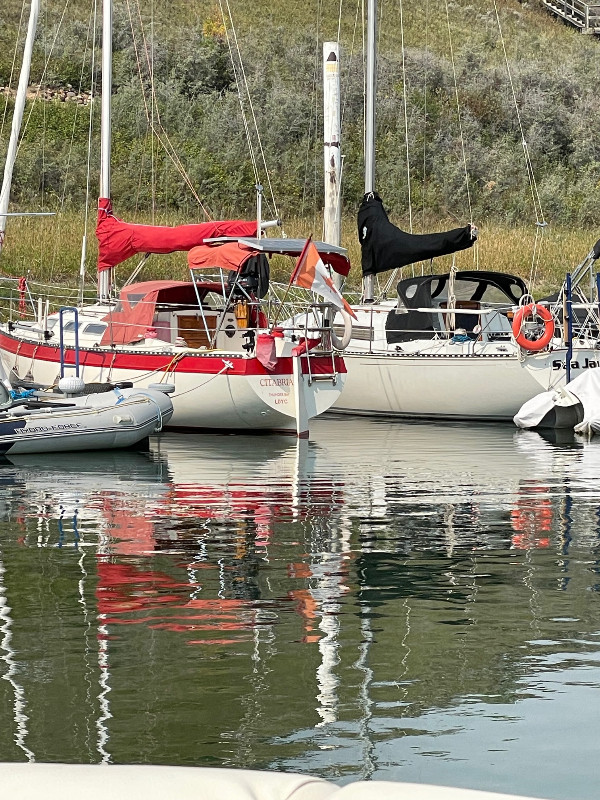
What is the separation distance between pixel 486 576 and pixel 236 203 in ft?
122

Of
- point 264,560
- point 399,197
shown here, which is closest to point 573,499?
point 264,560

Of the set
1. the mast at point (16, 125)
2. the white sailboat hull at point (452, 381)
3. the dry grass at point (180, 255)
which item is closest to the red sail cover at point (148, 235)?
the mast at point (16, 125)

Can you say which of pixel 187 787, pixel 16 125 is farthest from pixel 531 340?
pixel 187 787

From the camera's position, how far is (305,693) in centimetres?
880

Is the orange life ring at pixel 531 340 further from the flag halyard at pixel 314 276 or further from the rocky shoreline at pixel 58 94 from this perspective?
the rocky shoreline at pixel 58 94

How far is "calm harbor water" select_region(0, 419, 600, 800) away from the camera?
25.6 feet

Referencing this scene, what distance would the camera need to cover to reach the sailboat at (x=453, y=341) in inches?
977

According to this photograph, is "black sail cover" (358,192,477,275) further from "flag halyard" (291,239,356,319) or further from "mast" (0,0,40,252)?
"mast" (0,0,40,252)

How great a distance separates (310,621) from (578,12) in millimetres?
63692

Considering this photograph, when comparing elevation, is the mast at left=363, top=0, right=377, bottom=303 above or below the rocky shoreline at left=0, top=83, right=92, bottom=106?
below

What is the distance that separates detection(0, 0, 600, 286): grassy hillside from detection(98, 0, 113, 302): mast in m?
12.1

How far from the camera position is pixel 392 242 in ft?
89.1

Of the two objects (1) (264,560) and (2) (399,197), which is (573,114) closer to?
(2) (399,197)

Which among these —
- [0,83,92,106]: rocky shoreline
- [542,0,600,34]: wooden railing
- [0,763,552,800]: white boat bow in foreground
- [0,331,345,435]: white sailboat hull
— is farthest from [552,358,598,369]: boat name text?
[542,0,600,34]: wooden railing
